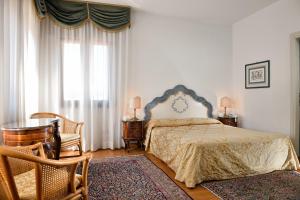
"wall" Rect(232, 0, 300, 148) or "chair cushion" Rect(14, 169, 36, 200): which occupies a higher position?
"wall" Rect(232, 0, 300, 148)

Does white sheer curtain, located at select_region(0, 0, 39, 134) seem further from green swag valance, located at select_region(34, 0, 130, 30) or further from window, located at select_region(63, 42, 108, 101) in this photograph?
window, located at select_region(63, 42, 108, 101)

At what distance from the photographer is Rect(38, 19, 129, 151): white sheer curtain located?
3902mm

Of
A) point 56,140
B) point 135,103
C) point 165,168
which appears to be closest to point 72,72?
point 135,103

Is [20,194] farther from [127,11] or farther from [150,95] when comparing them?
[127,11]

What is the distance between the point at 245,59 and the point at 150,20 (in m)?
2.34

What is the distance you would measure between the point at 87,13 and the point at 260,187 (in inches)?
158

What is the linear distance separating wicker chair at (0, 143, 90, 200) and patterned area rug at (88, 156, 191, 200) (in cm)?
74

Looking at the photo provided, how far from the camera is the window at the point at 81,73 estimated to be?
4018 millimetres

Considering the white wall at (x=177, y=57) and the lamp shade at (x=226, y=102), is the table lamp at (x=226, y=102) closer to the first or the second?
the lamp shade at (x=226, y=102)

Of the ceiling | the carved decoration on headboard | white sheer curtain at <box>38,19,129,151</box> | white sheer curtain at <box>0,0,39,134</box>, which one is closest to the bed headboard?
the carved decoration on headboard

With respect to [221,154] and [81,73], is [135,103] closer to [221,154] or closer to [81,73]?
[81,73]

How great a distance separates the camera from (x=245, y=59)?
4801 millimetres

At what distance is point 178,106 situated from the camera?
472 cm

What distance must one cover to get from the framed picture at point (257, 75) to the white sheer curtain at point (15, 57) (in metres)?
4.27
